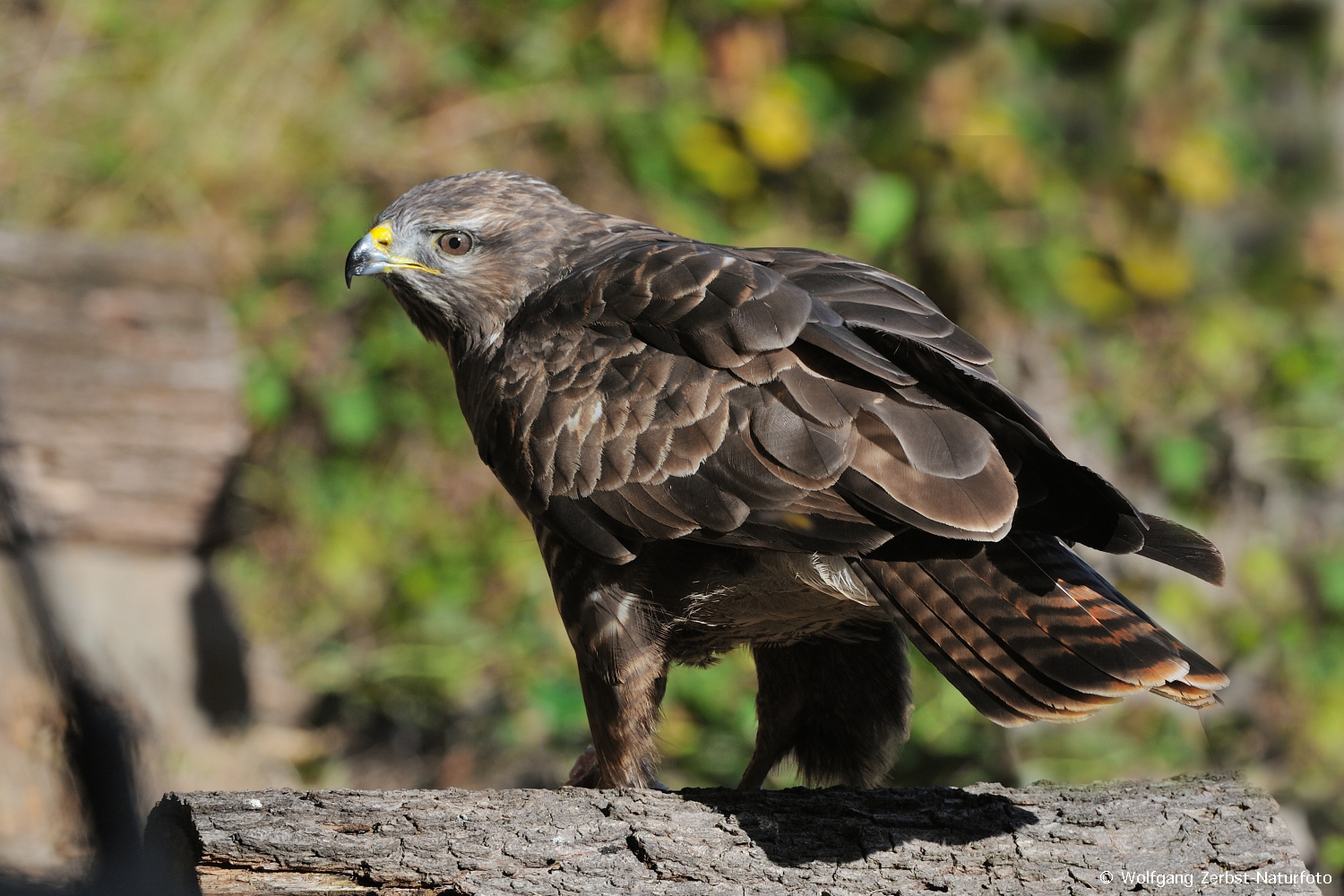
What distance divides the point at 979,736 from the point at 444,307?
10.2ft

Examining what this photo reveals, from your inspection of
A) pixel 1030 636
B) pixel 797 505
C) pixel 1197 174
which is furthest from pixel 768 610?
pixel 1197 174

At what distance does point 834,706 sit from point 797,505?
96 cm

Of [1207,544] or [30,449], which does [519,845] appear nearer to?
[1207,544]

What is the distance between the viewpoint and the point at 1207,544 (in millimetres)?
2809

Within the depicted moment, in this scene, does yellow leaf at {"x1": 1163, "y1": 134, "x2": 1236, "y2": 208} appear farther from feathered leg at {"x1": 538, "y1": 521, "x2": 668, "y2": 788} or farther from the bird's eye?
feathered leg at {"x1": 538, "y1": 521, "x2": 668, "y2": 788}

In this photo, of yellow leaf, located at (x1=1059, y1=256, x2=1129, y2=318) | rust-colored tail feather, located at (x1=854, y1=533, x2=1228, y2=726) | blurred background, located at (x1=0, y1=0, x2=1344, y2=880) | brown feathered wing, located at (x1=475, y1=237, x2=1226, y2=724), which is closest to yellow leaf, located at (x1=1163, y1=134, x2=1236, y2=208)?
blurred background, located at (x1=0, y1=0, x2=1344, y2=880)

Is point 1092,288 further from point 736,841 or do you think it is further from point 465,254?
point 736,841

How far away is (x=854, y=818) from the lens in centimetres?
269

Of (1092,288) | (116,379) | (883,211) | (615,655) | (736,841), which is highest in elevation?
(883,211)

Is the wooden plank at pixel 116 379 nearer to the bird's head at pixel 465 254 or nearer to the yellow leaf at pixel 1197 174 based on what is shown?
the bird's head at pixel 465 254

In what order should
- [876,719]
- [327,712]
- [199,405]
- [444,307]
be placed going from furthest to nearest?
[327,712], [199,405], [444,307], [876,719]

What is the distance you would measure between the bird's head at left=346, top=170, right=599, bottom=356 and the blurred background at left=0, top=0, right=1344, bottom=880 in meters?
2.42

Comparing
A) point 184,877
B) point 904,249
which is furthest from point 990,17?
point 184,877

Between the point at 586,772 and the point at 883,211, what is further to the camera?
the point at 883,211
